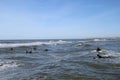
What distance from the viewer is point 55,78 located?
1522 centimetres

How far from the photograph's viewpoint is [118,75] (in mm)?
16109

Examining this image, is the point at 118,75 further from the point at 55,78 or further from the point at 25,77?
the point at 25,77

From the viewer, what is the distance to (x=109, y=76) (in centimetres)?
1581

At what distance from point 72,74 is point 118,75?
13.3ft

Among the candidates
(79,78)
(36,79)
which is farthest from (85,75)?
(36,79)

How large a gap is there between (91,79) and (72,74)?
219 centimetres

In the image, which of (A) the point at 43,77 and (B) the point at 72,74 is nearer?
(A) the point at 43,77

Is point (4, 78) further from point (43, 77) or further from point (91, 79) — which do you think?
point (91, 79)

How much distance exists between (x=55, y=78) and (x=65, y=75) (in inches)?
53.0

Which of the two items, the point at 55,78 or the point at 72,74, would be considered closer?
the point at 55,78

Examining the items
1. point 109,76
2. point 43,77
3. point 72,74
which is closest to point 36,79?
point 43,77

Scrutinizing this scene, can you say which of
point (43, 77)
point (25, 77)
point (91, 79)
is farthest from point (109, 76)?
point (25, 77)

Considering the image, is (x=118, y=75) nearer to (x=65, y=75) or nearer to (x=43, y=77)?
(x=65, y=75)

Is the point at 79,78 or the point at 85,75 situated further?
the point at 85,75
